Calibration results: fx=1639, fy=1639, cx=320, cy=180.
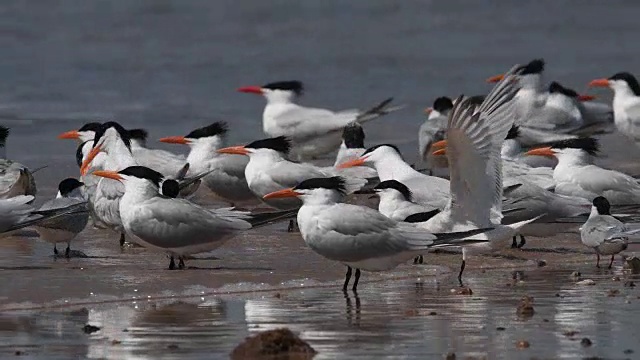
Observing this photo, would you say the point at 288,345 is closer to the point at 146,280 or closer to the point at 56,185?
the point at 146,280

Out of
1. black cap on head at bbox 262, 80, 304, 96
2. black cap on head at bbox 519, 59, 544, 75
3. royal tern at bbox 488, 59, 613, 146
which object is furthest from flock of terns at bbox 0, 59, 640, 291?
black cap on head at bbox 519, 59, 544, 75

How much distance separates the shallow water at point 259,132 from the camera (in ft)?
21.1

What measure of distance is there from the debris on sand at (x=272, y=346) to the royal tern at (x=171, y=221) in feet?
9.41

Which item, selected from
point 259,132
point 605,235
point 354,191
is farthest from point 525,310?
point 259,132

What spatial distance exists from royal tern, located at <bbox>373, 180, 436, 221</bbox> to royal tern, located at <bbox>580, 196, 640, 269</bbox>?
3.18 ft

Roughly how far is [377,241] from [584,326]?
1585 millimetres

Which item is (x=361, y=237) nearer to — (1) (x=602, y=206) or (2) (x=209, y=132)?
(1) (x=602, y=206)

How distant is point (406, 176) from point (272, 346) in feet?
15.7

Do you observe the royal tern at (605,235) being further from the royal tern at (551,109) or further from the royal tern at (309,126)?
the royal tern at (551,109)

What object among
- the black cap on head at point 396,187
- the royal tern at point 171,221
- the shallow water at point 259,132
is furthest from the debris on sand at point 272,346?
the black cap on head at point 396,187

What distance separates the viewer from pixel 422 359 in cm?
582

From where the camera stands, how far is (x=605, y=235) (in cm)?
875

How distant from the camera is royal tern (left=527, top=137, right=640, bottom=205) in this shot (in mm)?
10375

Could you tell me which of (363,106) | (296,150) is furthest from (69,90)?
(296,150)
